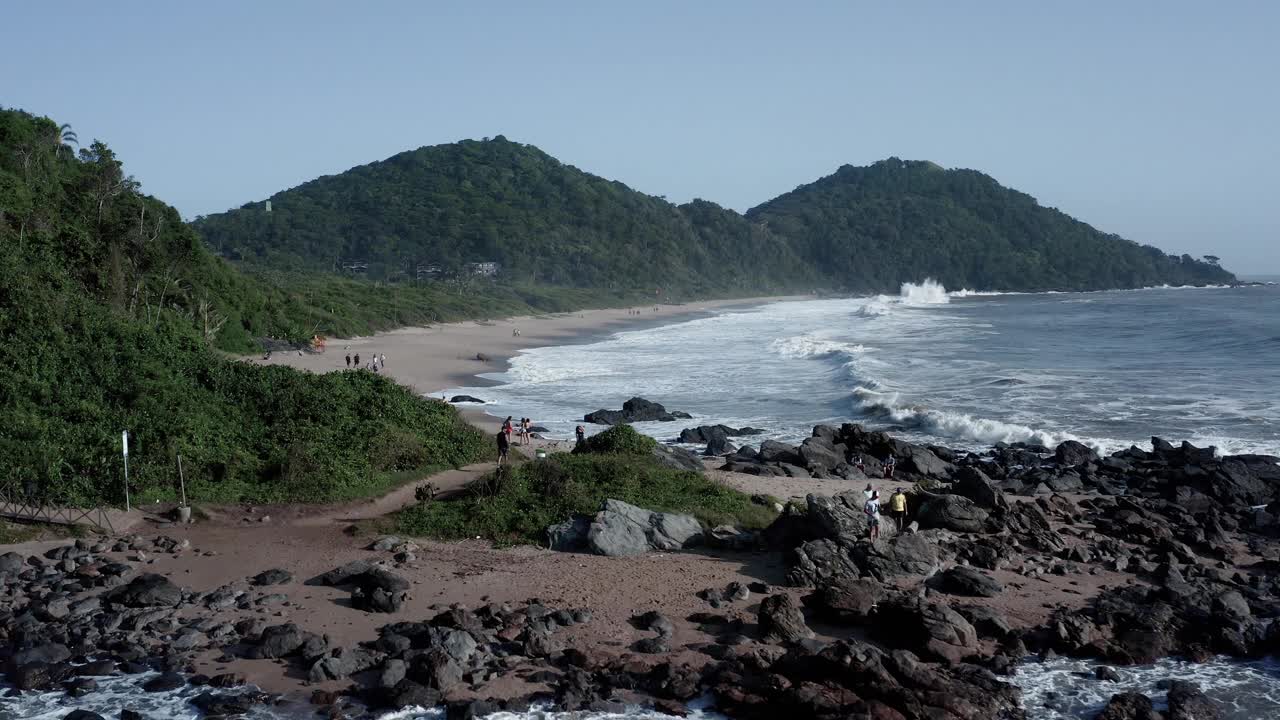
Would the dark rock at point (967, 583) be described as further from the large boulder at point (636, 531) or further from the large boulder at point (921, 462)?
the large boulder at point (921, 462)

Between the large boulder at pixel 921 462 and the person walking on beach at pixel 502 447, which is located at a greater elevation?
the person walking on beach at pixel 502 447

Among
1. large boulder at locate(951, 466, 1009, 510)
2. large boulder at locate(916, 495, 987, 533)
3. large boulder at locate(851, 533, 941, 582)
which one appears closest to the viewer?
large boulder at locate(851, 533, 941, 582)

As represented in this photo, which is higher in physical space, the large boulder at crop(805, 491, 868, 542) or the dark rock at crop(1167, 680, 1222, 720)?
the large boulder at crop(805, 491, 868, 542)

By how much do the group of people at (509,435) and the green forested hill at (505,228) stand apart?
8950 centimetres

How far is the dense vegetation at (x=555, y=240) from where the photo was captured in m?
133

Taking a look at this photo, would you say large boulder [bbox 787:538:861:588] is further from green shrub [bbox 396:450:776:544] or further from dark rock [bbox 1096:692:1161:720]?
dark rock [bbox 1096:692:1161:720]

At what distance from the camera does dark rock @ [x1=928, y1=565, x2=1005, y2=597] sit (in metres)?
15.2

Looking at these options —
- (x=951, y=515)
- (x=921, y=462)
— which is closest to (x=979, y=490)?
(x=951, y=515)

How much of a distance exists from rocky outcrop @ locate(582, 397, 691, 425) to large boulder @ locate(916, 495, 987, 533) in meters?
14.9

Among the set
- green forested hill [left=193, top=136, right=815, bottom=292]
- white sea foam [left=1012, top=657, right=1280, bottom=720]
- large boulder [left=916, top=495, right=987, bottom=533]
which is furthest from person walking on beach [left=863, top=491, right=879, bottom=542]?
green forested hill [left=193, top=136, right=815, bottom=292]

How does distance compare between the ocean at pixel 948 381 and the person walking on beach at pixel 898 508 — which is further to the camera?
the ocean at pixel 948 381

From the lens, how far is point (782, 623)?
1324cm

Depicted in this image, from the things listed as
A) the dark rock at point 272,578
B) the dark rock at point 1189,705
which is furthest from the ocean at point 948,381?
the dark rock at point 1189,705

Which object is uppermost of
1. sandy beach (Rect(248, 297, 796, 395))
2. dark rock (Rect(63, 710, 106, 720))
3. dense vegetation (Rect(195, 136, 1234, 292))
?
dense vegetation (Rect(195, 136, 1234, 292))
